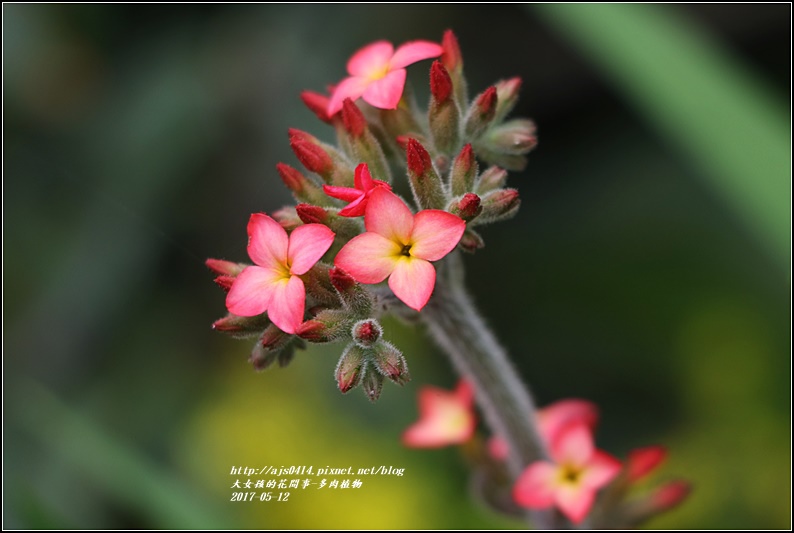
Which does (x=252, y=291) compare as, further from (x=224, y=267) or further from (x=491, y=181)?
(x=491, y=181)

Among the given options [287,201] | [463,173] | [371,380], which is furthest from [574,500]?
→ [287,201]

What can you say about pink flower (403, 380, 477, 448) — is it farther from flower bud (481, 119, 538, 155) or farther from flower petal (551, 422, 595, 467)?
flower bud (481, 119, 538, 155)

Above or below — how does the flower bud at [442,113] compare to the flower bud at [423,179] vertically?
above

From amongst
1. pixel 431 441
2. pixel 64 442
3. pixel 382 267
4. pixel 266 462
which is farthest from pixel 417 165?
pixel 266 462

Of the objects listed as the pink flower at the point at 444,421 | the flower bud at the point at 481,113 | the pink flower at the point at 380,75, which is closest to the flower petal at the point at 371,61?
the pink flower at the point at 380,75

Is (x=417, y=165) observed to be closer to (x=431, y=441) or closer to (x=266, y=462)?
(x=431, y=441)

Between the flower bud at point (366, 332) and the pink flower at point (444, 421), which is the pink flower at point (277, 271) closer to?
the flower bud at point (366, 332)
